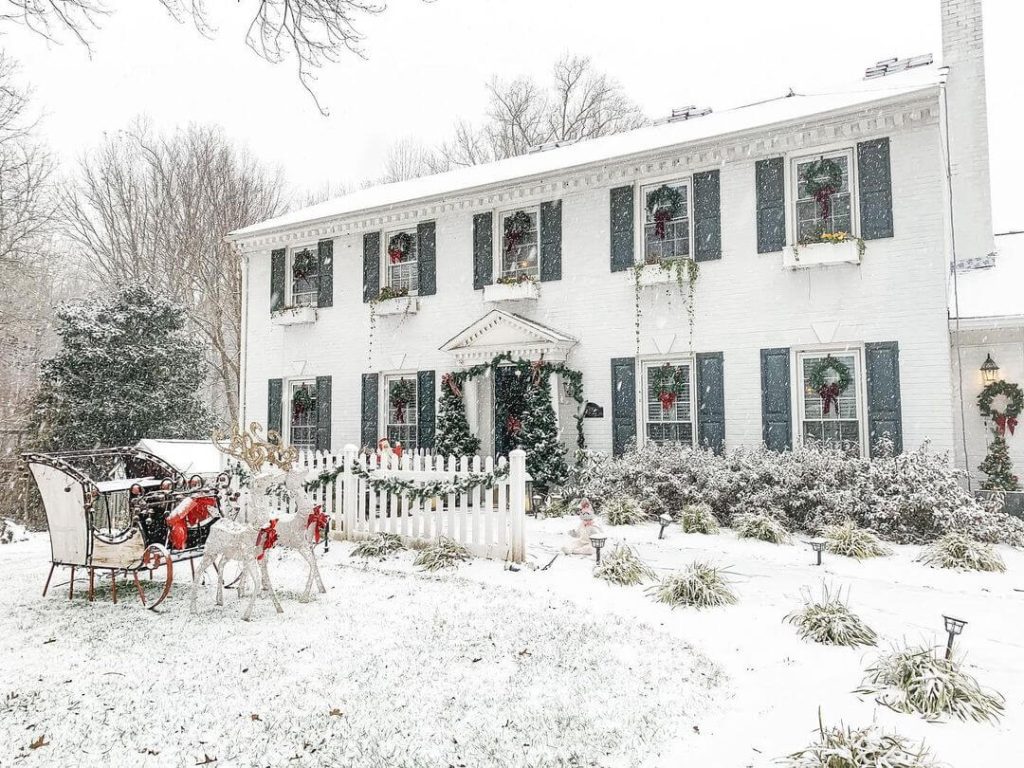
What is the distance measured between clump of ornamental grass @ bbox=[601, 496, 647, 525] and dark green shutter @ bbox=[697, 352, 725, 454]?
1624 millimetres

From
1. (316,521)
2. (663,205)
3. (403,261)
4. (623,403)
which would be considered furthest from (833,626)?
(403,261)

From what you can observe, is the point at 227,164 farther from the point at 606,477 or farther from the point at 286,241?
the point at 606,477

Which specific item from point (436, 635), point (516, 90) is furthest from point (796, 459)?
point (516, 90)

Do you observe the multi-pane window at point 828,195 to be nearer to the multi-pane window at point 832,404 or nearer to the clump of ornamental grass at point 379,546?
the multi-pane window at point 832,404

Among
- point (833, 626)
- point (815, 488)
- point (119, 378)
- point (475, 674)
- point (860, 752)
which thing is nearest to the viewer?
point (860, 752)

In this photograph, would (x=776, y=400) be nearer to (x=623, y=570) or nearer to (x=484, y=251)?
(x=623, y=570)

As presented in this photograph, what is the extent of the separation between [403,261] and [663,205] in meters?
5.19

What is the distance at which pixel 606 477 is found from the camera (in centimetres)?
978

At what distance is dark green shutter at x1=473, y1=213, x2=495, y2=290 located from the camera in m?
11.8

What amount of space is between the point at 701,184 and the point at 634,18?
6.28m

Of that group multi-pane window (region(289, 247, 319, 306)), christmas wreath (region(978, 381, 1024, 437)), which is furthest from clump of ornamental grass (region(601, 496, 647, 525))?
multi-pane window (region(289, 247, 319, 306))

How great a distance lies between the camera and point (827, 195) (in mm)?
9219

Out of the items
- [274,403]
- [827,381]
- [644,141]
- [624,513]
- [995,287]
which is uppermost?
[644,141]

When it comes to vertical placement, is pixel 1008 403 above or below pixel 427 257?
below
